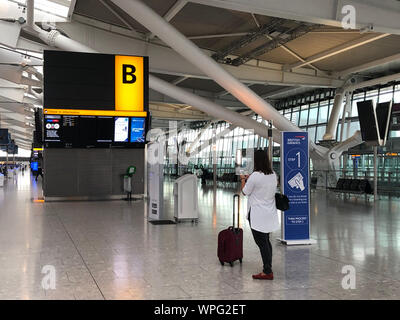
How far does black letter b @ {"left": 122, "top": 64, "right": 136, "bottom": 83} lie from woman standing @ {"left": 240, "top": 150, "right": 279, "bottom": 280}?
474 inches

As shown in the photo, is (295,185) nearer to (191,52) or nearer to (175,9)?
(191,52)

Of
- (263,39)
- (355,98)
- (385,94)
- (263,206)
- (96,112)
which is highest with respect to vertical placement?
(263,39)

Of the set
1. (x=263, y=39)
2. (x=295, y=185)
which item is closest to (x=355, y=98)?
(x=263, y=39)

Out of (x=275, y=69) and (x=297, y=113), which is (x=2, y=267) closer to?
(x=275, y=69)

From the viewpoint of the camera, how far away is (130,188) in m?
18.1

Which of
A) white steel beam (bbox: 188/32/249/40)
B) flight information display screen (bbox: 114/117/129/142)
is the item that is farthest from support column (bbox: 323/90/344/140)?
flight information display screen (bbox: 114/117/129/142)

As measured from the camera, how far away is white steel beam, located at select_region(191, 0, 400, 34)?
1277 cm

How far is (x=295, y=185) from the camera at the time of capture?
26.9 ft

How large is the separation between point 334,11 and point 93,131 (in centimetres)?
923

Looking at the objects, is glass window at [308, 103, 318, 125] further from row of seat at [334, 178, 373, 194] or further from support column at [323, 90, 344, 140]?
row of seat at [334, 178, 373, 194]

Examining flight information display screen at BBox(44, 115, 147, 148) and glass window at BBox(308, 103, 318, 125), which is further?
glass window at BBox(308, 103, 318, 125)

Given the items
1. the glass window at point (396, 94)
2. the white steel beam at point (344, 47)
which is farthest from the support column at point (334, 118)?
the white steel beam at point (344, 47)

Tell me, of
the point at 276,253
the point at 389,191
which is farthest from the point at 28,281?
the point at 389,191

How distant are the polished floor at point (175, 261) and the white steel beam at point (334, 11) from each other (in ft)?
20.2
